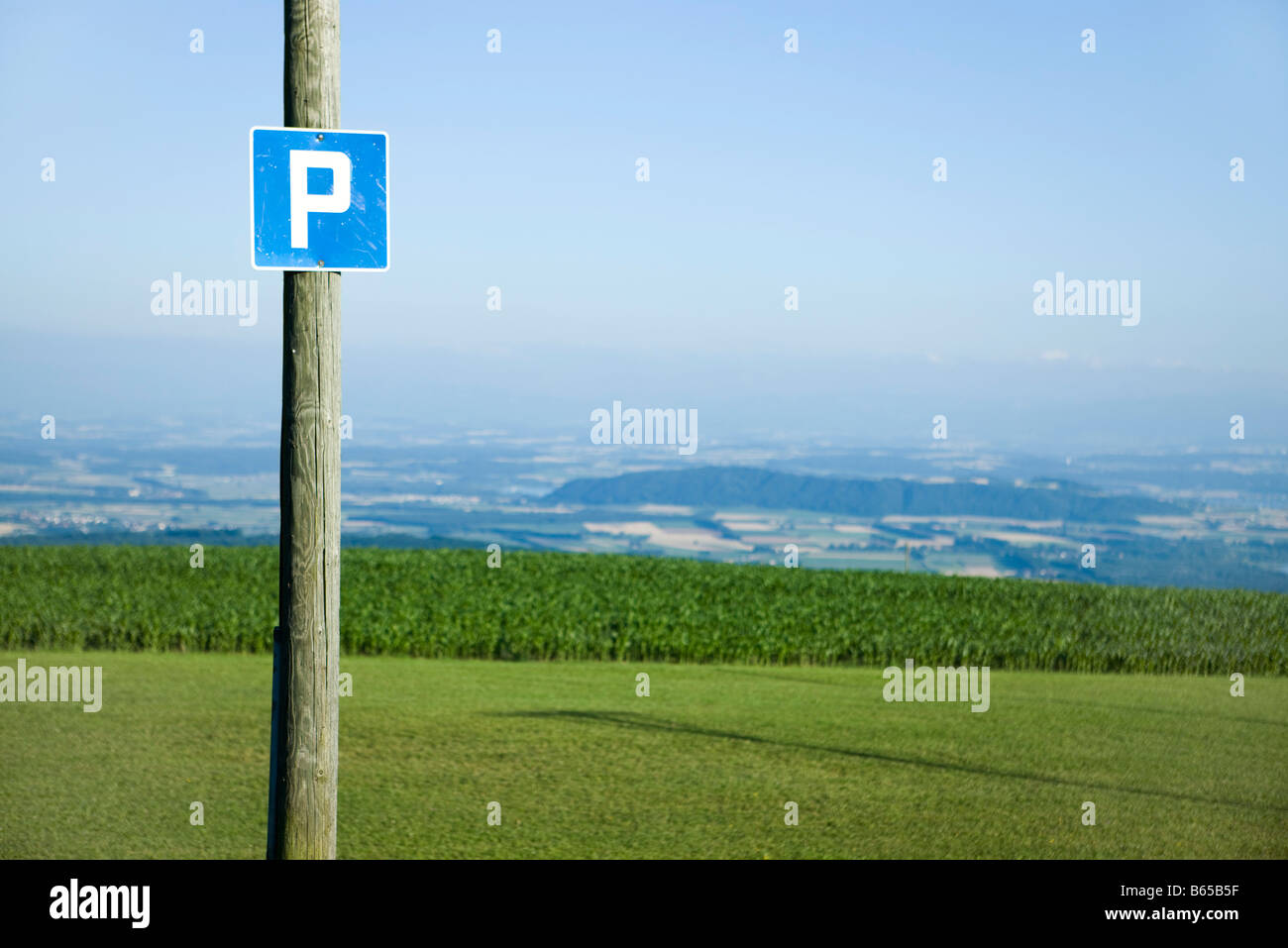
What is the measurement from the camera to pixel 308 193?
16.1ft

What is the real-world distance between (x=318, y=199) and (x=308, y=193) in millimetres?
46

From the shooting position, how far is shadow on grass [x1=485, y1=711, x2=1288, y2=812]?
9.91m

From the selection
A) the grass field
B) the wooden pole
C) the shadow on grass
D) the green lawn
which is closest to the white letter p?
the wooden pole

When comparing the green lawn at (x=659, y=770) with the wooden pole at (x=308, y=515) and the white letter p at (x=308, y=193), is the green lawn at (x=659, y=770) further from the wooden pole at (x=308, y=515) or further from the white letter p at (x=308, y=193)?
the white letter p at (x=308, y=193)

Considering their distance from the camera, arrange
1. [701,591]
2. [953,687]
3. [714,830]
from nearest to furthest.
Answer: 1. [714,830]
2. [953,687]
3. [701,591]

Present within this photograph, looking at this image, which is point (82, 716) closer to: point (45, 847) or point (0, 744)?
point (0, 744)

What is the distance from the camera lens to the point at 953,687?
54.9 feet

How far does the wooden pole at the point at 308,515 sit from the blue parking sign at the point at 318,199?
8 centimetres

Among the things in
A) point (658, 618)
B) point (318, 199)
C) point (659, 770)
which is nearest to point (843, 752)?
point (659, 770)

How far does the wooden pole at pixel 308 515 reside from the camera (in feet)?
15.9

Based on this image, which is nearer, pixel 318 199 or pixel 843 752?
pixel 318 199

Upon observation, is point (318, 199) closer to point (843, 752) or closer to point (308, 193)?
point (308, 193)
